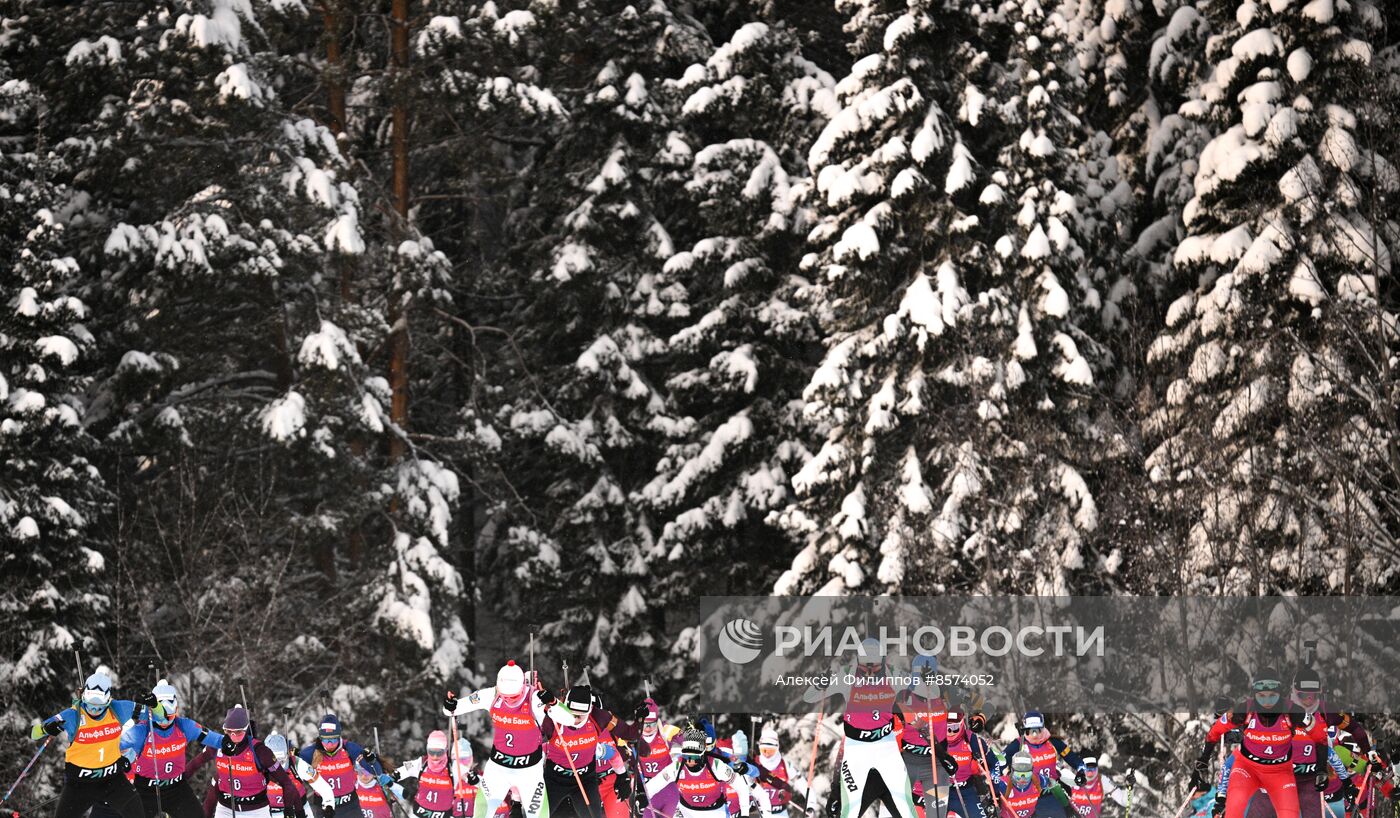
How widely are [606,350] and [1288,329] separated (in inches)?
450

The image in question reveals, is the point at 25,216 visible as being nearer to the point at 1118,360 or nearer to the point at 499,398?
the point at 499,398

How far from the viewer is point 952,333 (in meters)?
19.6

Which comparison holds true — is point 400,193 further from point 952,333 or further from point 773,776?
point 773,776

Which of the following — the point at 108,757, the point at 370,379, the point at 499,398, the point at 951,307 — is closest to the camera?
the point at 108,757

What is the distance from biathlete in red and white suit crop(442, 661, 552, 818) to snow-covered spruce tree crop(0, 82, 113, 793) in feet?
28.3

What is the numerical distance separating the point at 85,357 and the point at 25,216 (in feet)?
6.96

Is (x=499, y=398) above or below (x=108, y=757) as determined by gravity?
above

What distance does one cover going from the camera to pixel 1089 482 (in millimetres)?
20031

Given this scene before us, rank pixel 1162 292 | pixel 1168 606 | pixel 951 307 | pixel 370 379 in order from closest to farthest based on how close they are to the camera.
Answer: pixel 1168 606, pixel 951 307, pixel 1162 292, pixel 370 379

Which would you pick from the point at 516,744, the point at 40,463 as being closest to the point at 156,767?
the point at 516,744

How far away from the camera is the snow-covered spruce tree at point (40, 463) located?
61.9 feet

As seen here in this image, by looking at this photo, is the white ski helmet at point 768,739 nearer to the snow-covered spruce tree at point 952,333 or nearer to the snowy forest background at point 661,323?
the snow-covered spruce tree at point 952,333

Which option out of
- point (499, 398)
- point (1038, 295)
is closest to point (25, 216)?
point (499, 398)

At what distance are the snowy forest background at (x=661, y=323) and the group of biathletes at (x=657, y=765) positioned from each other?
2945 mm
